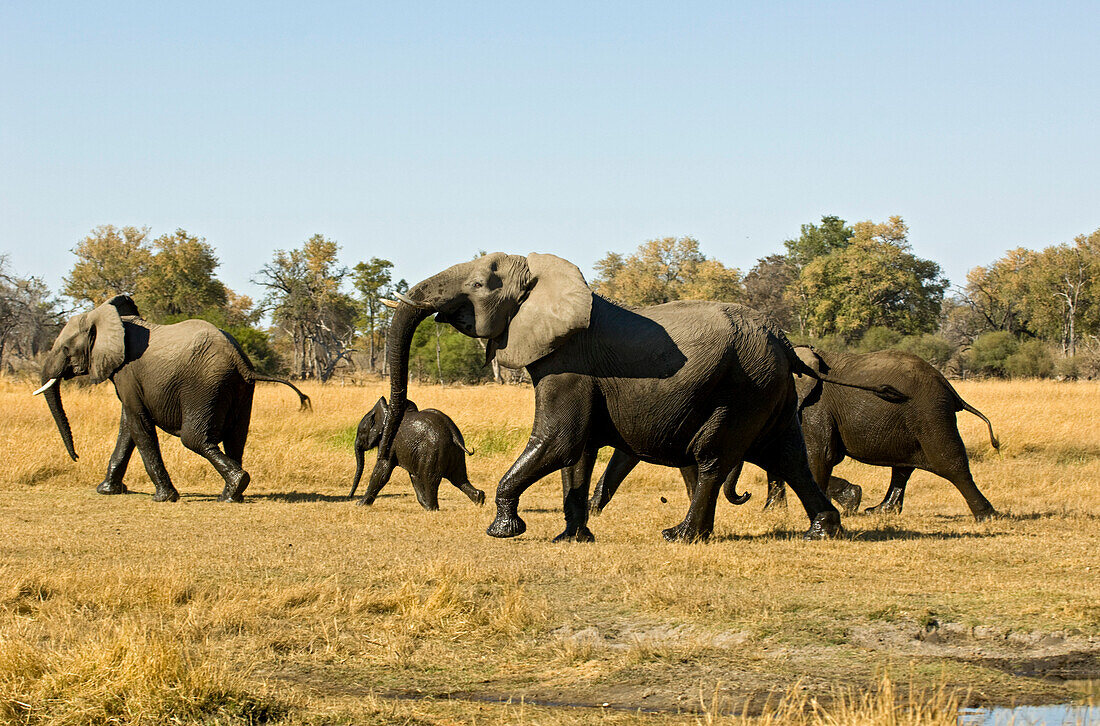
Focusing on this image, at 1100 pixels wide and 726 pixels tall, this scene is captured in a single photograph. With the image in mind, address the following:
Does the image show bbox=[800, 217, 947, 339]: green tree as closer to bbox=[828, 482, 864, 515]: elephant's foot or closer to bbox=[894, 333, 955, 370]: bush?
bbox=[894, 333, 955, 370]: bush

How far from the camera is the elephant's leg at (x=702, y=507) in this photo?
9281mm

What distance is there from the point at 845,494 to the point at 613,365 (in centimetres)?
414

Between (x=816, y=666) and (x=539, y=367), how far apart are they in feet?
12.9

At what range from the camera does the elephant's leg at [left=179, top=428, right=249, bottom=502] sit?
44.2 ft

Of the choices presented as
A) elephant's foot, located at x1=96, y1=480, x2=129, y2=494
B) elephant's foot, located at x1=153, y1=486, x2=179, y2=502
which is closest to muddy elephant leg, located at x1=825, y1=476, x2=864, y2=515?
elephant's foot, located at x1=153, y1=486, x2=179, y2=502

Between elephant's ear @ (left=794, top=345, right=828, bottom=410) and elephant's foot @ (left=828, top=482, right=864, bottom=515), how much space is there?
1.04 metres

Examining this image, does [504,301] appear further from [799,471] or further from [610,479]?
[610,479]

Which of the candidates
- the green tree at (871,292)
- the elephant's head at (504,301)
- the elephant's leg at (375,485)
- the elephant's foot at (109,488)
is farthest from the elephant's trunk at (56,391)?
the green tree at (871,292)

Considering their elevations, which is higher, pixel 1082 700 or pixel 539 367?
pixel 539 367

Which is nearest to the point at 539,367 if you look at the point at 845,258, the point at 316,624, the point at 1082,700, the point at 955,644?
the point at 316,624

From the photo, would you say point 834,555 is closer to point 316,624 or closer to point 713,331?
point 713,331

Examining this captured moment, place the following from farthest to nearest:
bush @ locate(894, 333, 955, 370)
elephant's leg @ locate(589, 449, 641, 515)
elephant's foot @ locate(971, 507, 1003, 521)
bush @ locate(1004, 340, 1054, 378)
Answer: bush @ locate(894, 333, 955, 370) → bush @ locate(1004, 340, 1054, 378) → elephant's leg @ locate(589, 449, 641, 515) → elephant's foot @ locate(971, 507, 1003, 521)

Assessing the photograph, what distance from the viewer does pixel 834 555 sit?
8.66 metres

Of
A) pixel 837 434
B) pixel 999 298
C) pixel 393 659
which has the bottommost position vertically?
pixel 393 659
